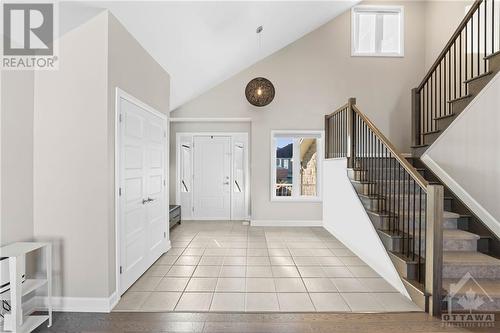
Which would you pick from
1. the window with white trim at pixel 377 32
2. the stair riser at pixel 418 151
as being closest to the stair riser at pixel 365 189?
the stair riser at pixel 418 151

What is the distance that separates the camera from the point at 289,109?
5840 millimetres

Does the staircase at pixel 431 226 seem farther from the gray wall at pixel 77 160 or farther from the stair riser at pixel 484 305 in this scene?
the gray wall at pixel 77 160

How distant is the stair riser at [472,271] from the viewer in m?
2.64

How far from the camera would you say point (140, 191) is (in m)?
3.17

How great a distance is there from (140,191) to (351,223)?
2979 millimetres

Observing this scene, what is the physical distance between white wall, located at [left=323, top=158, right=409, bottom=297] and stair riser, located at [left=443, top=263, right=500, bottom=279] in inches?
17.7

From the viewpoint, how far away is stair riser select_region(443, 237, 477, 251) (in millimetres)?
2963

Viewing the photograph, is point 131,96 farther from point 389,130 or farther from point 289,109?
point 389,130

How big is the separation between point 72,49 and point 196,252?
2.99m

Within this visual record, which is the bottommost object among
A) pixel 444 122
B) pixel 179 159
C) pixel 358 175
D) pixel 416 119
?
pixel 358 175

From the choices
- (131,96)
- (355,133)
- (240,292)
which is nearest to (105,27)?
(131,96)

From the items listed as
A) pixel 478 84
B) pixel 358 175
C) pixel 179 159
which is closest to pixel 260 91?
pixel 179 159

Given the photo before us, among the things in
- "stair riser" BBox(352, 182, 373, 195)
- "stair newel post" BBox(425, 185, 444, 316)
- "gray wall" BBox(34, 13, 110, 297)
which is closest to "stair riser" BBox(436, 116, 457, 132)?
"stair riser" BBox(352, 182, 373, 195)

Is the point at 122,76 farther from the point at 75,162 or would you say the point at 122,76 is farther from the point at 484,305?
the point at 484,305
